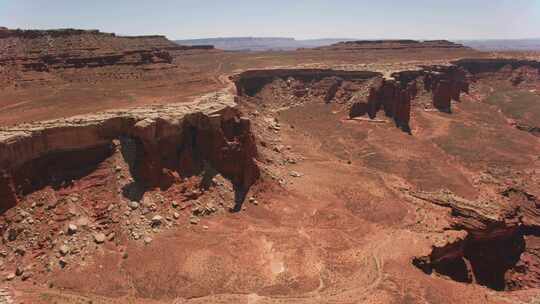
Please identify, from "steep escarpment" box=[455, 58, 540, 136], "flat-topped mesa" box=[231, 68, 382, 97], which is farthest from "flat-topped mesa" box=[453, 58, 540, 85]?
"flat-topped mesa" box=[231, 68, 382, 97]

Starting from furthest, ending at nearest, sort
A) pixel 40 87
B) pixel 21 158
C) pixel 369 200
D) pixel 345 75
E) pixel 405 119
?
pixel 345 75, pixel 405 119, pixel 40 87, pixel 369 200, pixel 21 158

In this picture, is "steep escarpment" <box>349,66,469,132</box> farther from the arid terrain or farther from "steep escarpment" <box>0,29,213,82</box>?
"steep escarpment" <box>0,29,213,82</box>

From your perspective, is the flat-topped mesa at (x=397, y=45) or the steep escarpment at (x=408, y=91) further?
the flat-topped mesa at (x=397, y=45)

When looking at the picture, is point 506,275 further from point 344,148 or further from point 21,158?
point 21,158

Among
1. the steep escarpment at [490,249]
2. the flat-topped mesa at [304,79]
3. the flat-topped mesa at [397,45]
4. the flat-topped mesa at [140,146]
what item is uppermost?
the flat-topped mesa at [397,45]

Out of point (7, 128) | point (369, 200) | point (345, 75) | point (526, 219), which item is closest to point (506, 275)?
point (526, 219)

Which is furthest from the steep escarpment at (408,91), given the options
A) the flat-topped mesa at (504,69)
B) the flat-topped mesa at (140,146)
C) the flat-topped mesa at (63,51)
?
the flat-topped mesa at (63,51)

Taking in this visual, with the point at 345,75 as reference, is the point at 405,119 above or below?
below

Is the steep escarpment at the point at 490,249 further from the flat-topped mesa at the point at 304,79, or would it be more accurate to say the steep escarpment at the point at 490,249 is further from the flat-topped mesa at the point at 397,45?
the flat-topped mesa at the point at 397,45
